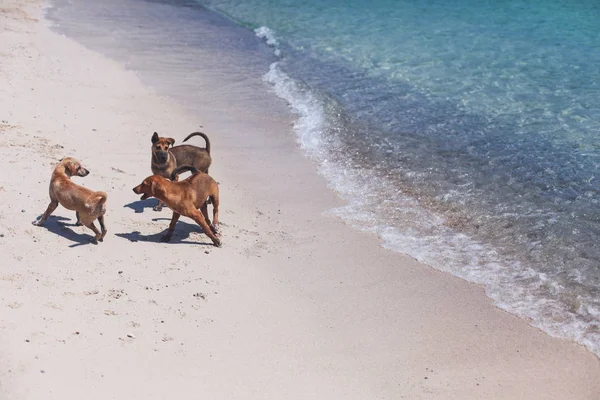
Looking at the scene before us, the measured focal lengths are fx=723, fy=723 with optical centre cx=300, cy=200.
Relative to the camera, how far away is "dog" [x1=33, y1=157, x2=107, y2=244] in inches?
287

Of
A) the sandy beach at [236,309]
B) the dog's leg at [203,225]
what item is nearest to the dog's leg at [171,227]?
the sandy beach at [236,309]

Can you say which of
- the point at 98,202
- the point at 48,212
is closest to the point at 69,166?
the point at 48,212

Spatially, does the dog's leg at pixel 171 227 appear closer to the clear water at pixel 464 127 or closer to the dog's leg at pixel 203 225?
the dog's leg at pixel 203 225

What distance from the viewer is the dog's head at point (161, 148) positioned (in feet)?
28.9

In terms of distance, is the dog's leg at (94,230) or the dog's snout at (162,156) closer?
the dog's leg at (94,230)

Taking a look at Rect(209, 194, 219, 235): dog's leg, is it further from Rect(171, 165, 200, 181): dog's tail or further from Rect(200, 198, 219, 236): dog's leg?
Rect(171, 165, 200, 181): dog's tail

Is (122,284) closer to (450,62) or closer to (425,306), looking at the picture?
(425,306)

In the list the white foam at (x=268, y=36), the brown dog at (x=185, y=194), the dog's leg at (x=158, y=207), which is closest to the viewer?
the brown dog at (x=185, y=194)

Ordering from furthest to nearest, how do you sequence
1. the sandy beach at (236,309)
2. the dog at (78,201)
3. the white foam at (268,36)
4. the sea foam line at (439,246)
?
1. the white foam at (268,36)
2. the dog at (78,201)
3. the sea foam line at (439,246)
4. the sandy beach at (236,309)

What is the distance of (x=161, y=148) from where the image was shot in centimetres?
882

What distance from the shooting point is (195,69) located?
51.1 ft

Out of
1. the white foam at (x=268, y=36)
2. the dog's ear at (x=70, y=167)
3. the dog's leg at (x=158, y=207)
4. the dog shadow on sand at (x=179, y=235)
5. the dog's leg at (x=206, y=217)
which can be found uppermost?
the white foam at (x=268, y=36)

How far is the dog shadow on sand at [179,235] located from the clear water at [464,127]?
6.44 feet

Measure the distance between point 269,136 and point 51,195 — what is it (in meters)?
4.98
